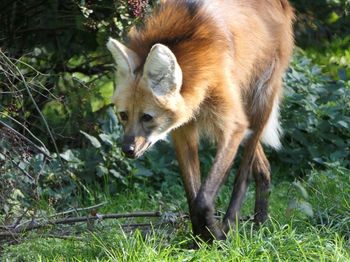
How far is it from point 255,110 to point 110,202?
4.60 ft

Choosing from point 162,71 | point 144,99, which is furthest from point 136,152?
point 162,71

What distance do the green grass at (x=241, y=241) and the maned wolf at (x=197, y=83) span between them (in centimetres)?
21

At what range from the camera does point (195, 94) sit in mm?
3158

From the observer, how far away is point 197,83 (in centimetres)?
316

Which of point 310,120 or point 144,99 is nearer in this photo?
point 144,99

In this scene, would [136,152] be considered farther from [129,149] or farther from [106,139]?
[106,139]

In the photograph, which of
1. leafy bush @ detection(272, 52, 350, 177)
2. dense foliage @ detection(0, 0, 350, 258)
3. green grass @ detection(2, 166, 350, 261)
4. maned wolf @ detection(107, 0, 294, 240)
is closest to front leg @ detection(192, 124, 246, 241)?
maned wolf @ detection(107, 0, 294, 240)

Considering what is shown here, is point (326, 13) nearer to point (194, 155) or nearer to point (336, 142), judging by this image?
point (336, 142)

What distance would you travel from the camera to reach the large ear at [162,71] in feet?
9.39

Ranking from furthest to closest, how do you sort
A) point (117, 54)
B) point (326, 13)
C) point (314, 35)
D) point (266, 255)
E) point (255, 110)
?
point (314, 35), point (326, 13), point (255, 110), point (117, 54), point (266, 255)

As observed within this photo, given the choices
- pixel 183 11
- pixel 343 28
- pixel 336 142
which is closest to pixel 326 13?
pixel 343 28

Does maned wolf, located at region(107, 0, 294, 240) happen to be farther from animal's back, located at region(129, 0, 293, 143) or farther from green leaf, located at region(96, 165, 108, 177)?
green leaf, located at region(96, 165, 108, 177)

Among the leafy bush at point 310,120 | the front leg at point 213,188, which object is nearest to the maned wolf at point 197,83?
the front leg at point 213,188

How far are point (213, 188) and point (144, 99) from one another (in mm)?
709
